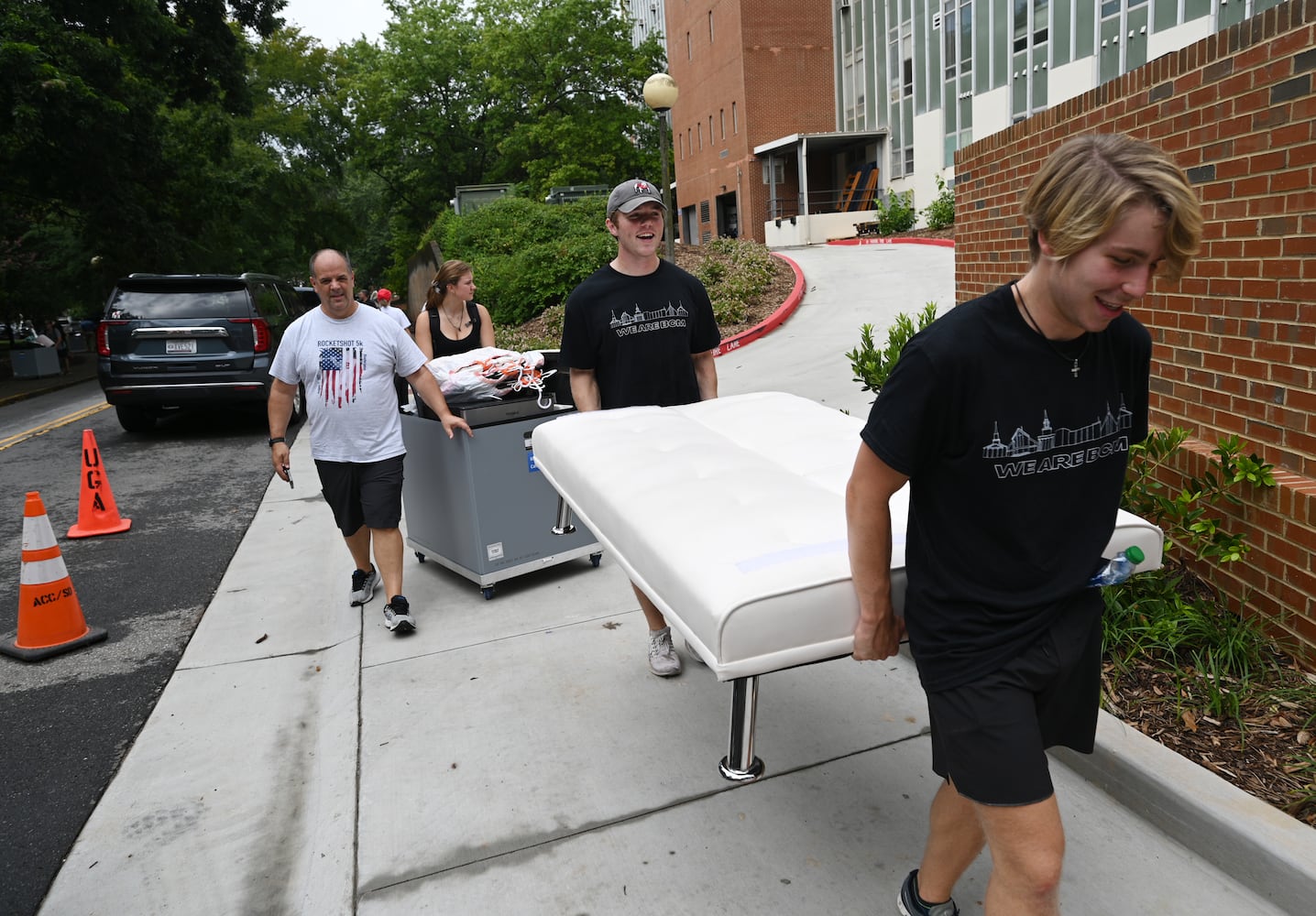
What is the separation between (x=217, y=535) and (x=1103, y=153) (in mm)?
7479

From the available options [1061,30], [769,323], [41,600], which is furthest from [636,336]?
[1061,30]

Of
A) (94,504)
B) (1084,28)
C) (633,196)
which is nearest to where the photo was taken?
(633,196)

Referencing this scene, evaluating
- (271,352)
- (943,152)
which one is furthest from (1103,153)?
(943,152)

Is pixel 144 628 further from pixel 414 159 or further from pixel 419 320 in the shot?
pixel 414 159

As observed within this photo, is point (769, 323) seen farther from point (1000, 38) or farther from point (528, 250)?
point (1000, 38)

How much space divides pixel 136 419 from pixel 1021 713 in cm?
1382

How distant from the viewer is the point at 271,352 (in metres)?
12.7

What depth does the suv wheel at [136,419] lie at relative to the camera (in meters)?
13.2

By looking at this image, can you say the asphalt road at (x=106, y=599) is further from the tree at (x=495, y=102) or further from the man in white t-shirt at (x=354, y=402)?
the tree at (x=495, y=102)

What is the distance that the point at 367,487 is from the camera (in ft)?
17.2

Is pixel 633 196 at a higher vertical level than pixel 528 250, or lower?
lower

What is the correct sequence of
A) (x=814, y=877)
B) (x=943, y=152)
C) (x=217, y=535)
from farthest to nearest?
1. (x=943, y=152)
2. (x=217, y=535)
3. (x=814, y=877)

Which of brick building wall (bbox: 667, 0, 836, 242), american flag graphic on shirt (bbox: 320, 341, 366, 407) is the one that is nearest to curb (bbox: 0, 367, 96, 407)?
american flag graphic on shirt (bbox: 320, 341, 366, 407)

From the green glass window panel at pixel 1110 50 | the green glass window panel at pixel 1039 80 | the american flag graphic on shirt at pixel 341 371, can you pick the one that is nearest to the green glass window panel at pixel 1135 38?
the green glass window panel at pixel 1110 50
